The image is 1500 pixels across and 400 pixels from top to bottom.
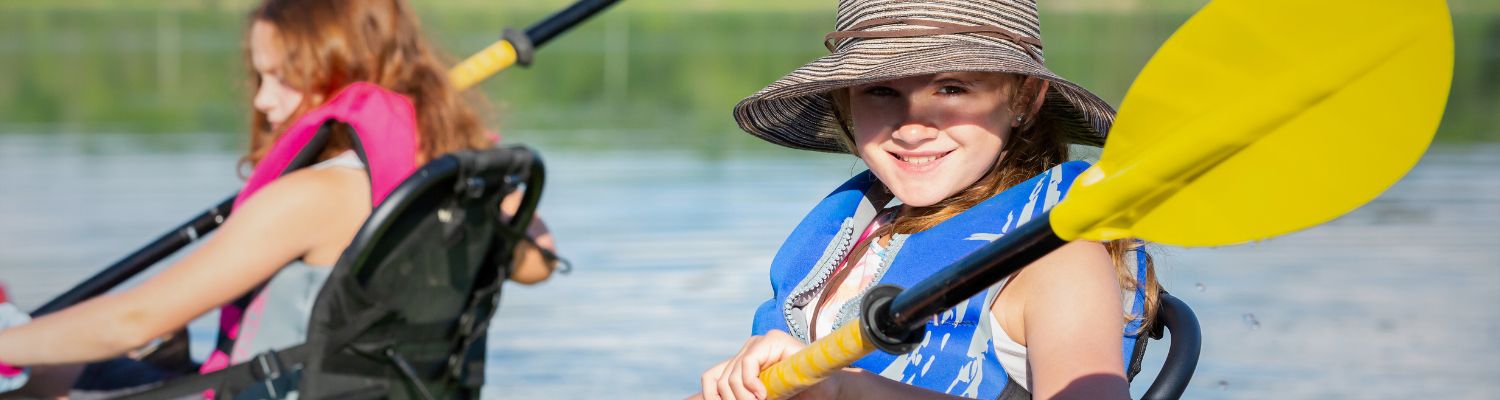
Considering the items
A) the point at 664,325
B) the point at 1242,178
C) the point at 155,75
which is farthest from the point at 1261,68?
the point at 155,75

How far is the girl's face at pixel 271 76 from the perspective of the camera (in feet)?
10.9

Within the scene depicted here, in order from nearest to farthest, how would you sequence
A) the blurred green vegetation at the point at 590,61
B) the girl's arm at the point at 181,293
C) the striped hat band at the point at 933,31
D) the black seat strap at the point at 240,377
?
the striped hat band at the point at 933,31 → the black seat strap at the point at 240,377 → the girl's arm at the point at 181,293 → the blurred green vegetation at the point at 590,61

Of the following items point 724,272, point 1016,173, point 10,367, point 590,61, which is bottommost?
point 590,61

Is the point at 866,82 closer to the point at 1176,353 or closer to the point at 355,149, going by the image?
the point at 1176,353

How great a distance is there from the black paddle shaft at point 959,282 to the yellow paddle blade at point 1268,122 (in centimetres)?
3

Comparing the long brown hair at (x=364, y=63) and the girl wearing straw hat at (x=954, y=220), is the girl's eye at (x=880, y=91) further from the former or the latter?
the long brown hair at (x=364, y=63)

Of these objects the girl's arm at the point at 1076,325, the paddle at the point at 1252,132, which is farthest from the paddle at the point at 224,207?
the paddle at the point at 1252,132

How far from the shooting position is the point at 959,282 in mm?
1612

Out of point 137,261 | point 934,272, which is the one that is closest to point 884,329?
point 934,272

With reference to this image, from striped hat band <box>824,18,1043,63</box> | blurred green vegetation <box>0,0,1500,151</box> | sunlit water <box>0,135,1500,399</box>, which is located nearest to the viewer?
striped hat band <box>824,18,1043,63</box>

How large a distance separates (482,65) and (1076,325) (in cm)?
242

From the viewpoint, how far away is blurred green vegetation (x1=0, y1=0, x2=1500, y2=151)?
47.4ft

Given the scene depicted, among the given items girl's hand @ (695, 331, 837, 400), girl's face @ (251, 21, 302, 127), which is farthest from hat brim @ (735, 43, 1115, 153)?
girl's face @ (251, 21, 302, 127)

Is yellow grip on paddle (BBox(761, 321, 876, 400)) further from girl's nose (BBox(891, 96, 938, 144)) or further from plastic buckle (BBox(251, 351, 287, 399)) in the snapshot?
plastic buckle (BBox(251, 351, 287, 399))
